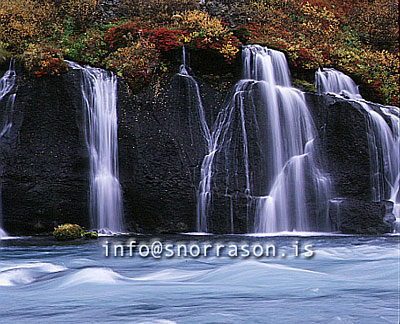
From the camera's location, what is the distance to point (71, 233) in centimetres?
1127

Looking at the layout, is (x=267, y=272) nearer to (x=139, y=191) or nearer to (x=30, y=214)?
(x=139, y=191)

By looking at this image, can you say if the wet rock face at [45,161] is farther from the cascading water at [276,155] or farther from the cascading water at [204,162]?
the cascading water at [276,155]

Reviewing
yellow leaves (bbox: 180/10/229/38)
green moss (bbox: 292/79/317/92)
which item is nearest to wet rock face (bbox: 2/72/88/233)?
yellow leaves (bbox: 180/10/229/38)

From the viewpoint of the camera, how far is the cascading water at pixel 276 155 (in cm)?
1271

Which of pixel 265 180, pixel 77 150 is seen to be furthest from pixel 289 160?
pixel 77 150

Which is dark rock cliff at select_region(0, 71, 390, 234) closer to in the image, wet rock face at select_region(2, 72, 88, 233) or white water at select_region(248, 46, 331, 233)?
wet rock face at select_region(2, 72, 88, 233)

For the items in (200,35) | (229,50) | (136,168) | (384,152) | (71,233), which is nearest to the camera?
(71,233)

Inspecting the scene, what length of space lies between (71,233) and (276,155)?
19.4ft

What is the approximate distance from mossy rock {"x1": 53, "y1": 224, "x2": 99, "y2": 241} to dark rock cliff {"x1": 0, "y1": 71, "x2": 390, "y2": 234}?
97 cm

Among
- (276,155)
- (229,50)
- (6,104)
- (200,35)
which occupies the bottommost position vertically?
(276,155)

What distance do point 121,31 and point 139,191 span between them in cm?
528

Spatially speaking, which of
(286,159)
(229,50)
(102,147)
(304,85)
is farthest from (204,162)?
(304,85)

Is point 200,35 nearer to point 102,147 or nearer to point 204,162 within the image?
point 204,162

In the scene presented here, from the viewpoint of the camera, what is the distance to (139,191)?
12641 millimetres
